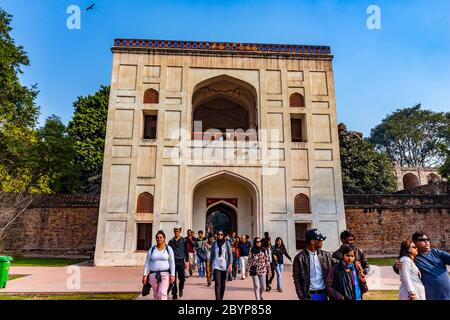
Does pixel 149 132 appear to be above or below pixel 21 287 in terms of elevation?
above

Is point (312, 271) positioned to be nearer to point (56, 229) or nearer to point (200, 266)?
point (200, 266)

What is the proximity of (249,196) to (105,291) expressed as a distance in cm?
964

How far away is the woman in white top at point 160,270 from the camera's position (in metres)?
4.95

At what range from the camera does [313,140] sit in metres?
14.9

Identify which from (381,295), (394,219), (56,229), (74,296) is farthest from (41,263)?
(394,219)

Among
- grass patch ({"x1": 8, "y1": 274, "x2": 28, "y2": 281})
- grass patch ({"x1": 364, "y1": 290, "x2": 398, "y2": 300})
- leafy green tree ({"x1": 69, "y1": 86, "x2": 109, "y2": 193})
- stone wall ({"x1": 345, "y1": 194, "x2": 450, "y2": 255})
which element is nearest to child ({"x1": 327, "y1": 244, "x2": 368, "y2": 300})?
grass patch ({"x1": 364, "y1": 290, "x2": 398, "y2": 300})

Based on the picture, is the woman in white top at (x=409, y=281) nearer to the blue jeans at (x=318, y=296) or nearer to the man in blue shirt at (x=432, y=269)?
the man in blue shirt at (x=432, y=269)

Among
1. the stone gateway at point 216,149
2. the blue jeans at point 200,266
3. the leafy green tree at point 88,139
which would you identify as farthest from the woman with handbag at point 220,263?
the leafy green tree at point 88,139

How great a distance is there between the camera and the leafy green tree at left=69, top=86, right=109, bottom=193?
2300 centimetres

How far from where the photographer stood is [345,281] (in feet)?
11.1

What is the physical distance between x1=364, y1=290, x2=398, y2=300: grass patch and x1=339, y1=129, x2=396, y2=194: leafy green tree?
55.0 ft

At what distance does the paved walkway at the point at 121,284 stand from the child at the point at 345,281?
3.65 meters

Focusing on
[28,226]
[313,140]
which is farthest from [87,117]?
[313,140]
